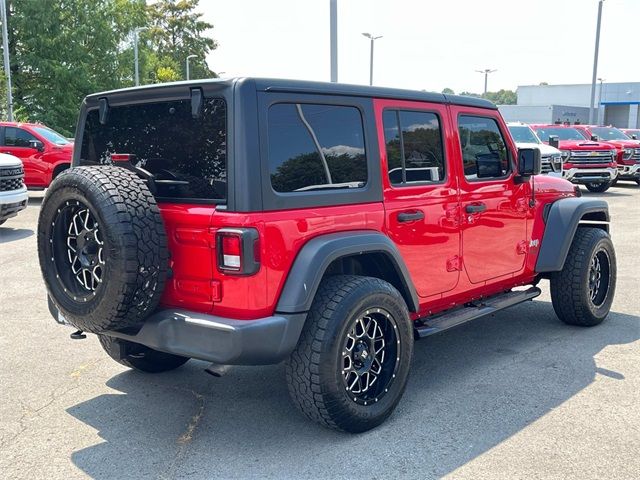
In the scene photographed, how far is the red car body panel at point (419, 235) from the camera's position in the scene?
3.37m

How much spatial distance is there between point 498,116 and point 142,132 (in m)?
2.81

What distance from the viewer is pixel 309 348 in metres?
3.51

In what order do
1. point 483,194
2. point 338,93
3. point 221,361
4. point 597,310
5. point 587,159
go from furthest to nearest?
point 587,159 < point 597,310 < point 483,194 < point 338,93 < point 221,361

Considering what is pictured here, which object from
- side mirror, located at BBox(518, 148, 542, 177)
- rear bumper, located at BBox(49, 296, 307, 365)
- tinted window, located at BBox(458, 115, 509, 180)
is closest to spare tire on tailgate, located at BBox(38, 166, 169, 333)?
rear bumper, located at BBox(49, 296, 307, 365)

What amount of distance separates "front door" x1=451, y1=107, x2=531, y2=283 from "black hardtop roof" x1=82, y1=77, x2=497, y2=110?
10.8 inches

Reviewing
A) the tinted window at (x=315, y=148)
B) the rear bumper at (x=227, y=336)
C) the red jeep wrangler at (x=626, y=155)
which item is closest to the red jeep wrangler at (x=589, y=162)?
the red jeep wrangler at (x=626, y=155)

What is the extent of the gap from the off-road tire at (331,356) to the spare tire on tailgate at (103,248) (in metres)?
0.83

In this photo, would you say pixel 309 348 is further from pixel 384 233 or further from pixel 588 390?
pixel 588 390

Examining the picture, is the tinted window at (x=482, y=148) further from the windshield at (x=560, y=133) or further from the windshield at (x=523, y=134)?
the windshield at (x=560, y=133)

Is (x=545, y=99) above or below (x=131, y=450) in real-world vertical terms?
above

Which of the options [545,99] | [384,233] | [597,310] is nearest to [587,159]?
[597,310]

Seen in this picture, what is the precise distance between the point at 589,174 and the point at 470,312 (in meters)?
15.0

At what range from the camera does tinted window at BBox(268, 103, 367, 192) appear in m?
3.50

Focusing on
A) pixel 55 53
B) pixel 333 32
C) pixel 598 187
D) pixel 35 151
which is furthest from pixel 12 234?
pixel 55 53
